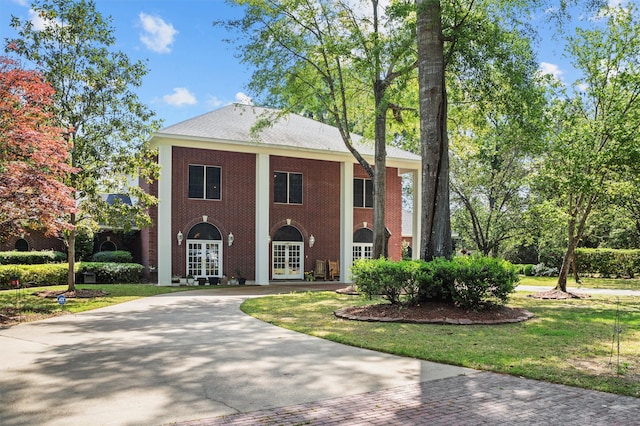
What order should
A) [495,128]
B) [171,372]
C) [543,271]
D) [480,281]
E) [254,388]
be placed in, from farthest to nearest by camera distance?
1. [543,271]
2. [495,128]
3. [480,281]
4. [171,372]
5. [254,388]

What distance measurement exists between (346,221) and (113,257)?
35.3 ft

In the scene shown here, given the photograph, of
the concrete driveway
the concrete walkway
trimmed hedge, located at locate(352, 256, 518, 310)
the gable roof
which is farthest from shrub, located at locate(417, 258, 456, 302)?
the gable roof

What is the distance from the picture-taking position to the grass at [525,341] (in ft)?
22.1

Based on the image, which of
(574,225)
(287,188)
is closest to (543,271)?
(574,225)

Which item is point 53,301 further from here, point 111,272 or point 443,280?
point 443,280

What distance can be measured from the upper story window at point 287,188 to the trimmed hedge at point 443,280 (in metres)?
13.6

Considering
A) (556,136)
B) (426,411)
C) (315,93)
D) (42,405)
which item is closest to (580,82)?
(556,136)

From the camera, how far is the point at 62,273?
20.6m

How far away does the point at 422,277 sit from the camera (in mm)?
11633

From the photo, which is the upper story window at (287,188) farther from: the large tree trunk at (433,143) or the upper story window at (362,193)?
the large tree trunk at (433,143)

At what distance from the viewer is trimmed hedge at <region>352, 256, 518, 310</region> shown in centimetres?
1152

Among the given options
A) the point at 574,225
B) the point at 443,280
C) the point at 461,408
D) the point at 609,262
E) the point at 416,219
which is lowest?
the point at 461,408

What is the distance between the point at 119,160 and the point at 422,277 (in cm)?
1049

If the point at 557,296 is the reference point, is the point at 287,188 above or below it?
above
